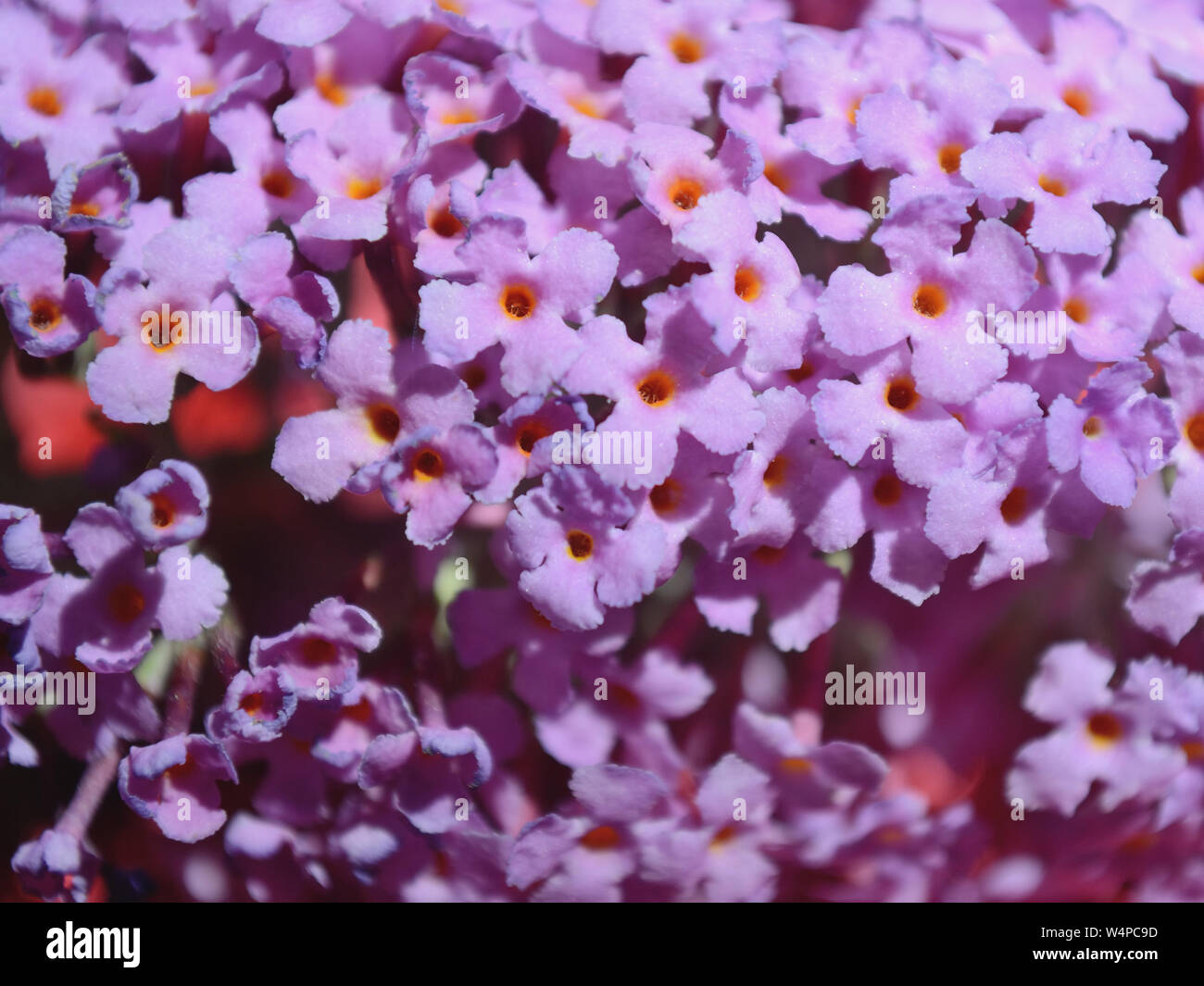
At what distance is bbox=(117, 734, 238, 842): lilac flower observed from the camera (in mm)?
566

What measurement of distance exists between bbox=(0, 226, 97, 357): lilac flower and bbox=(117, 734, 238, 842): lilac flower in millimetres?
206

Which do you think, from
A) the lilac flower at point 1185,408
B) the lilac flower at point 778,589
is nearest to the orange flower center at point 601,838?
the lilac flower at point 778,589

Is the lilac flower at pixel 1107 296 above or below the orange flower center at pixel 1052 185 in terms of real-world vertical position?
below

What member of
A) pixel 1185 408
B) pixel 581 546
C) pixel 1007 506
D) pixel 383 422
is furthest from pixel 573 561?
pixel 1185 408

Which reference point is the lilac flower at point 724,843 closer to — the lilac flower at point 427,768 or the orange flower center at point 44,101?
the lilac flower at point 427,768

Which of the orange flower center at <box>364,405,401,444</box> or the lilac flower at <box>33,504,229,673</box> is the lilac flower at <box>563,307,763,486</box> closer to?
the orange flower center at <box>364,405,401,444</box>

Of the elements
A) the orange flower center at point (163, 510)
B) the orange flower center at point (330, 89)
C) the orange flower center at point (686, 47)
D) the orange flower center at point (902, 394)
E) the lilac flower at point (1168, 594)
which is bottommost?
the orange flower center at point (163, 510)

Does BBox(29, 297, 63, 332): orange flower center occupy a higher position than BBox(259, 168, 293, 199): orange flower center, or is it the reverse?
BBox(259, 168, 293, 199): orange flower center

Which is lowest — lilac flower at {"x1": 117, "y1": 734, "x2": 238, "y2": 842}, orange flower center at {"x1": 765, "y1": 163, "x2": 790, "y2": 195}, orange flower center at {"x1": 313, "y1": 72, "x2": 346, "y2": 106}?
lilac flower at {"x1": 117, "y1": 734, "x2": 238, "y2": 842}
